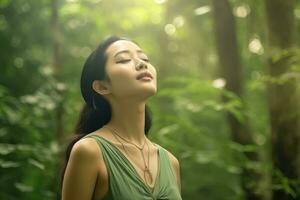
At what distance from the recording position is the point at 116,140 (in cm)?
195

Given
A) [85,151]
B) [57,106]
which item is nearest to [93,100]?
[85,151]

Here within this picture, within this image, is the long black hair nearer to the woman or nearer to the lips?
the woman

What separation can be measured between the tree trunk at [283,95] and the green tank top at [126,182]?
45.5 inches

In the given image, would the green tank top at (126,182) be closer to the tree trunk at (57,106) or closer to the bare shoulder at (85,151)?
the bare shoulder at (85,151)

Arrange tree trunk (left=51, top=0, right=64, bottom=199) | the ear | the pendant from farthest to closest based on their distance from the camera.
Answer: tree trunk (left=51, top=0, right=64, bottom=199), the ear, the pendant

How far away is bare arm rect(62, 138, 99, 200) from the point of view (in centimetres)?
177

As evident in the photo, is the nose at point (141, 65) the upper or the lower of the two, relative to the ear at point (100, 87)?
upper

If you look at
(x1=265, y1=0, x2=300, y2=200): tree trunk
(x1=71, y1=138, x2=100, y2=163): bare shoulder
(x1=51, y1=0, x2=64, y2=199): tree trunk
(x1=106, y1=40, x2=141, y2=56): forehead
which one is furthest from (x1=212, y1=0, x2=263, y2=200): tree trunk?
(x1=71, y1=138, x2=100, y2=163): bare shoulder

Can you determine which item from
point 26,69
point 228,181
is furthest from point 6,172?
point 228,181

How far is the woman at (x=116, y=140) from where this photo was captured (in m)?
1.79

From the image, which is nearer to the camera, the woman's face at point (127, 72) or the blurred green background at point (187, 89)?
the woman's face at point (127, 72)

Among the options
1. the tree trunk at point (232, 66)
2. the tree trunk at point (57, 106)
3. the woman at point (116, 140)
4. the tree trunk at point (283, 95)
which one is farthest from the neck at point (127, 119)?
the tree trunk at point (232, 66)

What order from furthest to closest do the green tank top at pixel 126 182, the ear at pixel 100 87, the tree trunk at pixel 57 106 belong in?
the tree trunk at pixel 57 106 → the ear at pixel 100 87 → the green tank top at pixel 126 182

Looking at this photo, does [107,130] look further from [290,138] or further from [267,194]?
[267,194]
